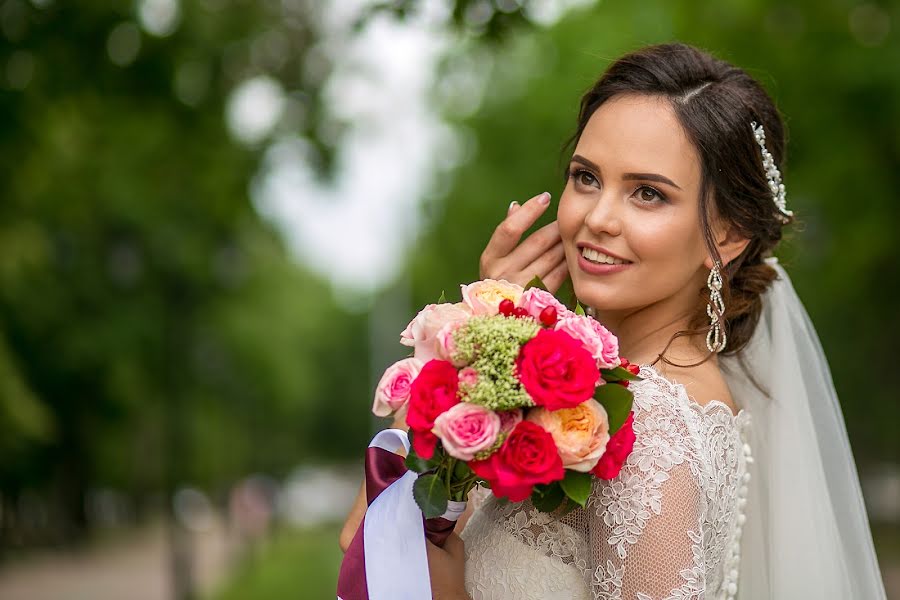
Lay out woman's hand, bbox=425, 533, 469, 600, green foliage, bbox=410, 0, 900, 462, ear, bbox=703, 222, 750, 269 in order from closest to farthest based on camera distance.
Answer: woman's hand, bbox=425, 533, 469, 600, ear, bbox=703, 222, 750, 269, green foliage, bbox=410, 0, 900, 462

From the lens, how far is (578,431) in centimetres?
258

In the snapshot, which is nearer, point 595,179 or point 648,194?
point 648,194

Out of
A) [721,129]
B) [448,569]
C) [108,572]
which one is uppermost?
[721,129]

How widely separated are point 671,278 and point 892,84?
366 inches

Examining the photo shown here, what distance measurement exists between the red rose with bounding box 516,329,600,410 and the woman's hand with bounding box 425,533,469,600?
616 mm

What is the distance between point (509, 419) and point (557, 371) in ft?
0.59

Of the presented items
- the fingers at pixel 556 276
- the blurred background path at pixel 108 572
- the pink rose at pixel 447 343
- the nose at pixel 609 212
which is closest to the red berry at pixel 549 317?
the pink rose at pixel 447 343

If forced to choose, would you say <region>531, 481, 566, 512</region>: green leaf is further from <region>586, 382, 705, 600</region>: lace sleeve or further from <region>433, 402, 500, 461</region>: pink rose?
<region>433, 402, 500, 461</region>: pink rose

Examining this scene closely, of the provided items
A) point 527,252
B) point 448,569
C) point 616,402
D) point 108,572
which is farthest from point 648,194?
point 108,572

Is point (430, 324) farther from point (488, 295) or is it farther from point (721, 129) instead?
point (721, 129)

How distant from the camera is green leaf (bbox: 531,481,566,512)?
2.73 meters

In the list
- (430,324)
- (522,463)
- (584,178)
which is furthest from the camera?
(584,178)

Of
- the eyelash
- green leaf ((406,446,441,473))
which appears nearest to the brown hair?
the eyelash

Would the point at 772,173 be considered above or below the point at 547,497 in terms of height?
above
